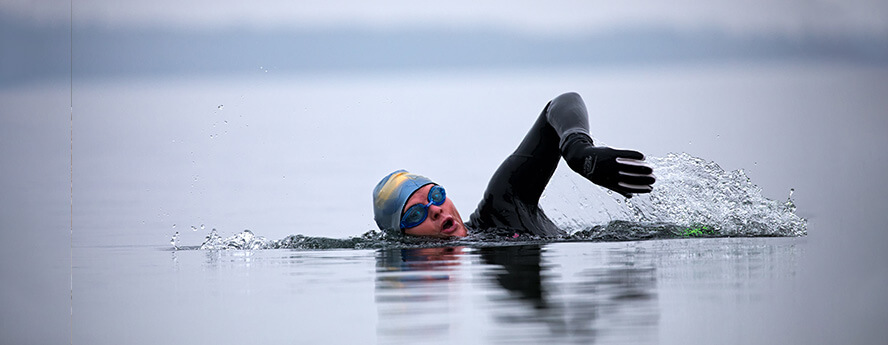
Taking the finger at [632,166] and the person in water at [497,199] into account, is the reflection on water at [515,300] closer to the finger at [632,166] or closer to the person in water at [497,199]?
the finger at [632,166]

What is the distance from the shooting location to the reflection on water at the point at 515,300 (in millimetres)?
1998

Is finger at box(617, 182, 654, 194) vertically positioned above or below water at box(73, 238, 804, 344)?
above

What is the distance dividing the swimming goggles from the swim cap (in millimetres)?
40

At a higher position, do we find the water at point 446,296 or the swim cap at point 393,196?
the swim cap at point 393,196

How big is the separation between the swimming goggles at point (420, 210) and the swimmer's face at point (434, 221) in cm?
1

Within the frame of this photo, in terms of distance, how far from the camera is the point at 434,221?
14.8 ft

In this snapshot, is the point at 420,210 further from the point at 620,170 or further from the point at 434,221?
the point at 620,170

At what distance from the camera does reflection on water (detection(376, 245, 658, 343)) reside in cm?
200

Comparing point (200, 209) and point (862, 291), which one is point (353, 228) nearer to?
point (200, 209)

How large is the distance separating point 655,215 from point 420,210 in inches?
57.7

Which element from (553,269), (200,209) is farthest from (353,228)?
(553,269)

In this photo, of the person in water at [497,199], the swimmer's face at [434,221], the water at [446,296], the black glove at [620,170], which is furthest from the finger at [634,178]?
the swimmer's face at [434,221]

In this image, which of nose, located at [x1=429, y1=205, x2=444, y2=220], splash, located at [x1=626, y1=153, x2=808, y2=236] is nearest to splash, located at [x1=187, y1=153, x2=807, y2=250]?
splash, located at [x1=626, y1=153, x2=808, y2=236]

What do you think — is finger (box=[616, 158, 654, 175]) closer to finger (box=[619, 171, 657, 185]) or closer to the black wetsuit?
finger (box=[619, 171, 657, 185])
